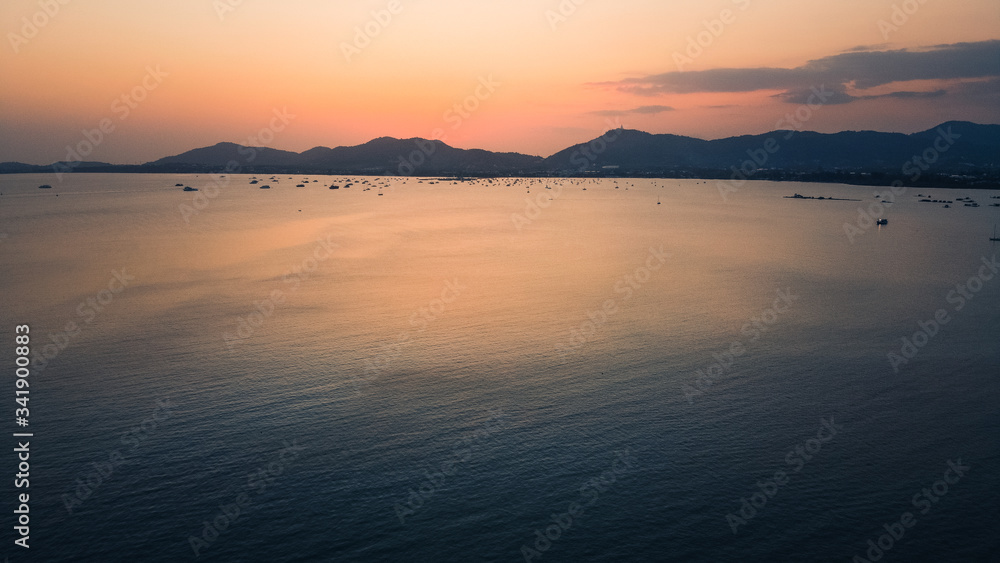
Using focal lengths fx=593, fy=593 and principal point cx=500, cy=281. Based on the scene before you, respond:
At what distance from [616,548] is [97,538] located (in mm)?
11567

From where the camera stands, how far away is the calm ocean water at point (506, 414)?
13719 millimetres

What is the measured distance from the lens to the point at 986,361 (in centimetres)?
2419

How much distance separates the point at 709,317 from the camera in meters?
31.3

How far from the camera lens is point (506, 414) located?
1939 centimetres

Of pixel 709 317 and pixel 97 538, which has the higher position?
pixel 709 317

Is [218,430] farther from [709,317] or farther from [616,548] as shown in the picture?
[709,317]

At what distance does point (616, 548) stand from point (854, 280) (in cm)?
3561

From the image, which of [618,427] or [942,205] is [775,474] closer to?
[618,427]

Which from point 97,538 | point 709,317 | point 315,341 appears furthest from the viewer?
point 709,317

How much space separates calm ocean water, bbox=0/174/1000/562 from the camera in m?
13.7

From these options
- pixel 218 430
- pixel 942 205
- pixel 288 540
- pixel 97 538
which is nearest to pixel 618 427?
pixel 288 540

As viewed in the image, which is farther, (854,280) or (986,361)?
(854,280)

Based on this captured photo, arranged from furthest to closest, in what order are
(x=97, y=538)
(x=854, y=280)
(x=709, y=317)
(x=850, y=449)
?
(x=854, y=280), (x=709, y=317), (x=850, y=449), (x=97, y=538)

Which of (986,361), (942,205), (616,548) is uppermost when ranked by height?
(942,205)
